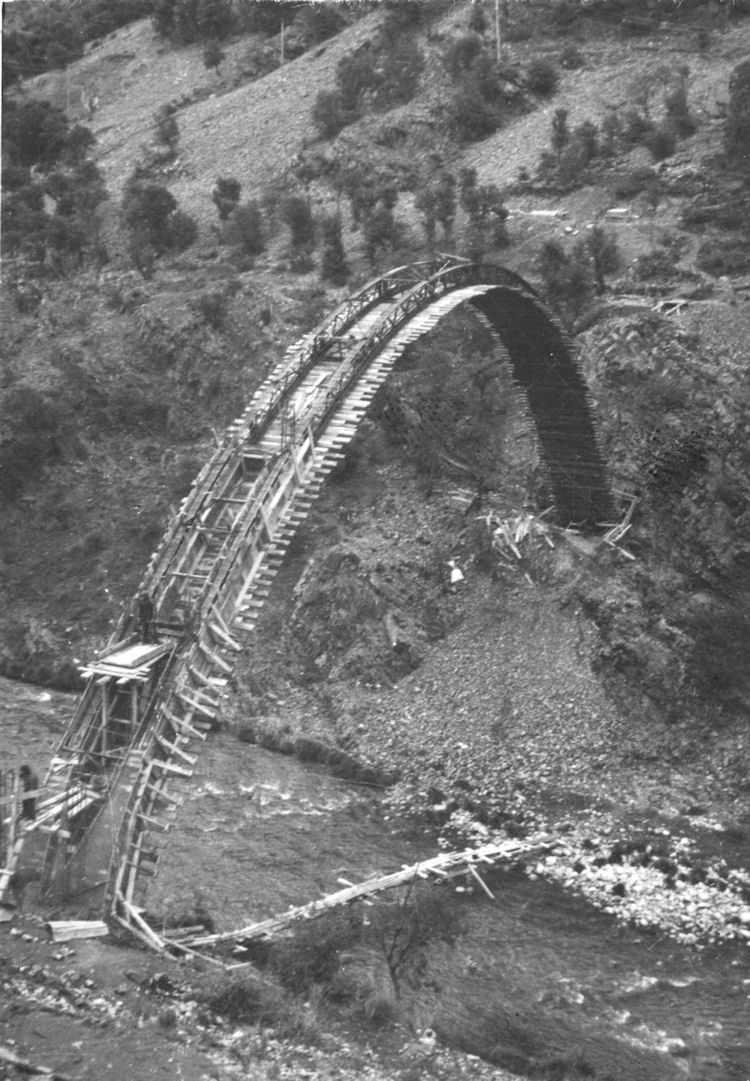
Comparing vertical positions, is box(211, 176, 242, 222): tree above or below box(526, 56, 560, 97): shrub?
below

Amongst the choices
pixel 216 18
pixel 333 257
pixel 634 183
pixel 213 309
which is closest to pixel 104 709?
pixel 213 309

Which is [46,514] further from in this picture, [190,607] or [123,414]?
[190,607]

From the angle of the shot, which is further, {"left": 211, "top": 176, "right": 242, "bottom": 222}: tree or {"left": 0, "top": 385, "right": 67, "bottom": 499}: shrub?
{"left": 211, "top": 176, "right": 242, "bottom": 222}: tree

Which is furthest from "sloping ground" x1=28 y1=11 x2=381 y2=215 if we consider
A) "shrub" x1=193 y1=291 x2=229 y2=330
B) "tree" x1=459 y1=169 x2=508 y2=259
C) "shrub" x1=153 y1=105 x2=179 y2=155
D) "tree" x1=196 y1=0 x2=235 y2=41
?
"shrub" x1=193 y1=291 x2=229 y2=330

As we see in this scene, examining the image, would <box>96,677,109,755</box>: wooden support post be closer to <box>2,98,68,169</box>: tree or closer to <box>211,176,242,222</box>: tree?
<box>211,176,242,222</box>: tree

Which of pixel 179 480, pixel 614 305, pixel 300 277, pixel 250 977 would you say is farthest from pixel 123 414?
pixel 250 977

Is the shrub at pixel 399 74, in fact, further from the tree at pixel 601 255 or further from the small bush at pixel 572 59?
the tree at pixel 601 255
